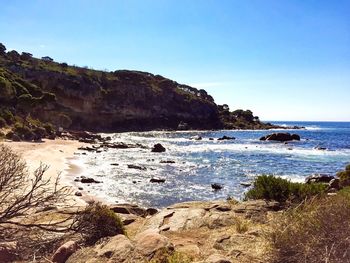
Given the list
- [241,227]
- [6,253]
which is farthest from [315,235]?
[6,253]

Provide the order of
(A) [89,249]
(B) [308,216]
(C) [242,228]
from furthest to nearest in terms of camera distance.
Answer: (C) [242,228], (A) [89,249], (B) [308,216]

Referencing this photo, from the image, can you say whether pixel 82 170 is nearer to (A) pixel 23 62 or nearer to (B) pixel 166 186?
(B) pixel 166 186

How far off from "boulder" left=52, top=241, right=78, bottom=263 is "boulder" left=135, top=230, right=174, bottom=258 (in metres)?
1.59

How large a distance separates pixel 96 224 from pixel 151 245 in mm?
2179

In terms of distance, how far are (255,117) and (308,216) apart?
16978 cm

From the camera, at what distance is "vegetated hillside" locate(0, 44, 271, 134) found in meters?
81.1

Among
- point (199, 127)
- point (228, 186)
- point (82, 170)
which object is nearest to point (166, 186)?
point (228, 186)

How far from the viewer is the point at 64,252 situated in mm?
8391

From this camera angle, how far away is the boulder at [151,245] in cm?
746

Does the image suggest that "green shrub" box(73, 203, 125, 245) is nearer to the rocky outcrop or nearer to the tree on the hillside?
the rocky outcrop

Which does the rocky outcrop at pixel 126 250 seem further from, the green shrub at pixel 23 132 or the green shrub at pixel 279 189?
the green shrub at pixel 23 132

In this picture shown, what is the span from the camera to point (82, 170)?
3566cm

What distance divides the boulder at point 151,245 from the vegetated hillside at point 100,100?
64.8 m

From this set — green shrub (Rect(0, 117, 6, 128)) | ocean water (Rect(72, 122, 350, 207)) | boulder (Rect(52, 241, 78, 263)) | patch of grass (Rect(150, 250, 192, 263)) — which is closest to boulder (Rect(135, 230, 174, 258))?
patch of grass (Rect(150, 250, 192, 263))
